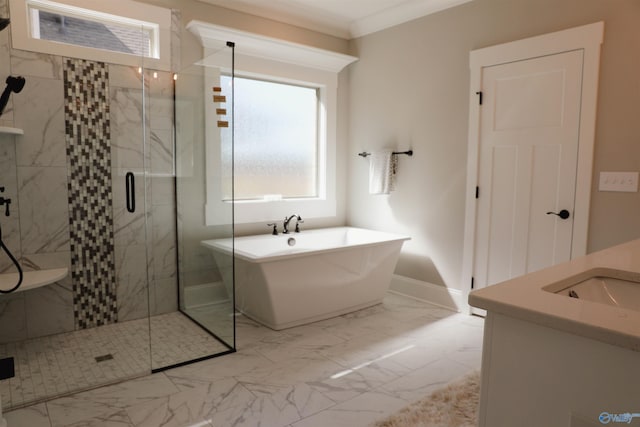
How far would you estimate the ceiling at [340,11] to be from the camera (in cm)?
381

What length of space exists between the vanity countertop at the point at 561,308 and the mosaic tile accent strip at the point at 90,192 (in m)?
3.10

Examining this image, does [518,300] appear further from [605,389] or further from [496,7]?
[496,7]

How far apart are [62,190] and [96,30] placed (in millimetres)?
1242

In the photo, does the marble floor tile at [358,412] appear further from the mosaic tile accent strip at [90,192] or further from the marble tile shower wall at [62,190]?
the mosaic tile accent strip at [90,192]

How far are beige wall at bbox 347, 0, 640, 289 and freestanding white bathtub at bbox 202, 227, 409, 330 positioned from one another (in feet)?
1.49

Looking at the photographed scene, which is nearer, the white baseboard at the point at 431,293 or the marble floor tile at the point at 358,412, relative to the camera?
the marble floor tile at the point at 358,412

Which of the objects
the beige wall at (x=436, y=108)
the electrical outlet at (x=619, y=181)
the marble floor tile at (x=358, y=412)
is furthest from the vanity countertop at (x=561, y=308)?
the beige wall at (x=436, y=108)

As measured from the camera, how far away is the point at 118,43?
131 inches

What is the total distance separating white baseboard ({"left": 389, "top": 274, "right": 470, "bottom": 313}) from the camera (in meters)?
3.76

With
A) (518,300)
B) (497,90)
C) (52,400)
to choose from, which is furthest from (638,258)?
(52,400)

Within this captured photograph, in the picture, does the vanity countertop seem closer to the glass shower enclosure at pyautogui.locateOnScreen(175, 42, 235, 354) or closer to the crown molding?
the glass shower enclosure at pyautogui.locateOnScreen(175, 42, 235, 354)

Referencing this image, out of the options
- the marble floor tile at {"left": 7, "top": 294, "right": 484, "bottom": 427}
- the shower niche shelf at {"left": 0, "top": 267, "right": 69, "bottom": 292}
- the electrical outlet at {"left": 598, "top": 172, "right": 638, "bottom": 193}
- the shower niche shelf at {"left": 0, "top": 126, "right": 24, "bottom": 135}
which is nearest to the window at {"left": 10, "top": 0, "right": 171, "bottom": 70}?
the shower niche shelf at {"left": 0, "top": 126, "right": 24, "bottom": 135}

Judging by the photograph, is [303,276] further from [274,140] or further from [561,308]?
[561,308]

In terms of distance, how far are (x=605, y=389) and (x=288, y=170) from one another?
3.84 meters
